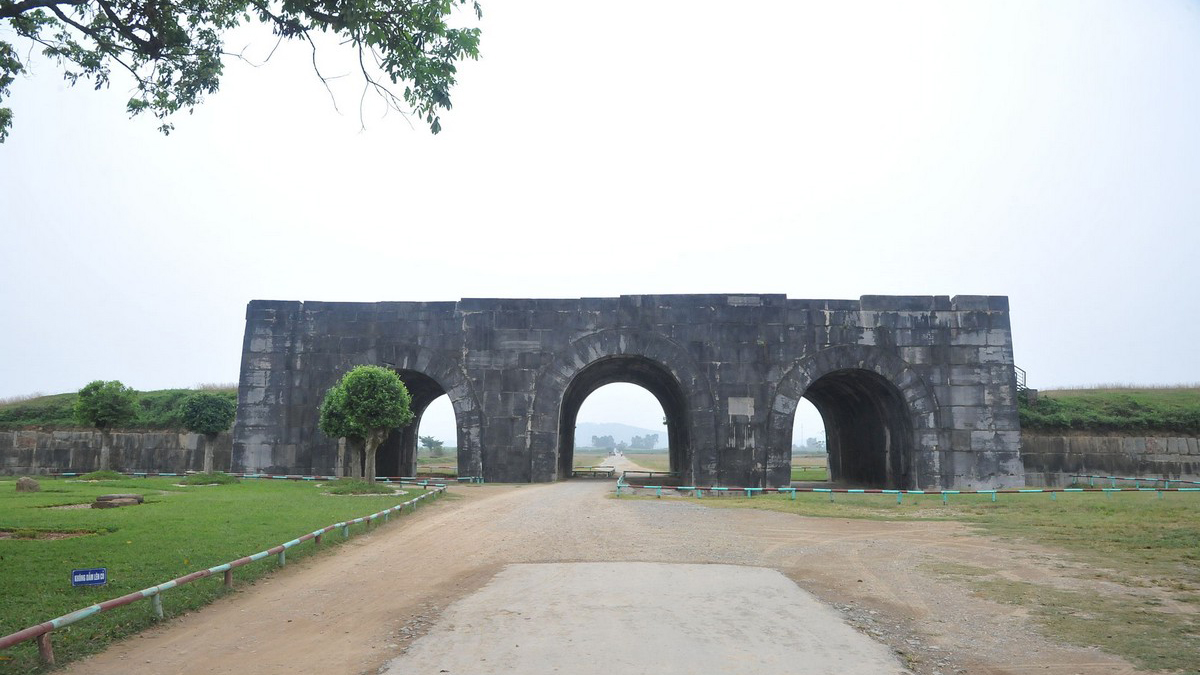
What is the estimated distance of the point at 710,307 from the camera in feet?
79.2

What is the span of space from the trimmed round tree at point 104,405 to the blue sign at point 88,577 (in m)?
22.0

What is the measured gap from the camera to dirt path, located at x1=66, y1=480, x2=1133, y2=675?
6512 millimetres

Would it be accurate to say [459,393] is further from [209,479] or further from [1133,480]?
[1133,480]

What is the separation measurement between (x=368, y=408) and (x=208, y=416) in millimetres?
10549

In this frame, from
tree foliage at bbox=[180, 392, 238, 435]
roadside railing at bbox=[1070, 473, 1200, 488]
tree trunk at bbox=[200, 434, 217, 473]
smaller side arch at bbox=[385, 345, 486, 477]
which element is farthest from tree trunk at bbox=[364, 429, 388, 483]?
roadside railing at bbox=[1070, 473, 1200, 488]

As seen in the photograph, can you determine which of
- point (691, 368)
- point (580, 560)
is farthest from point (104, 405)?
point (580, 560)

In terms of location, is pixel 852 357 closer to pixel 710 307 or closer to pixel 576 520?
pixel 710 307

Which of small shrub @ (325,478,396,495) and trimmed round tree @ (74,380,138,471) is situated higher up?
trimmed round tree @ (74,380,138,471)

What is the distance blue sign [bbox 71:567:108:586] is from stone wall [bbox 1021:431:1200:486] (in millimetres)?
25722

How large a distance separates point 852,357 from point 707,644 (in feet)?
61.0

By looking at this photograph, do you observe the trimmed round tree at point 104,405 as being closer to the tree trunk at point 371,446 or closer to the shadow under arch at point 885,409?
the tree trunk at point 371,446

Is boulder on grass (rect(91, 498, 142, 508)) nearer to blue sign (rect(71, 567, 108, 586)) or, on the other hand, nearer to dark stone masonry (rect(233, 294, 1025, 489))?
blue sign (rect(71, 567, 108, 586))

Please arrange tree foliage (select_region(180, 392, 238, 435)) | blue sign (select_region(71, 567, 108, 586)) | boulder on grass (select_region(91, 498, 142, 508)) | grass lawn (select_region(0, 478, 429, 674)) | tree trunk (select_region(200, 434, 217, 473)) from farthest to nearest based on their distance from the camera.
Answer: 1. tree trunk (select_region(200, 434, 217, 473))
2. tree foliage (select_region(180, 392, 238, 435))
3. boulder on grass (select_region(91, 498, 142, 508))
4. blue sign (select_region(71, 567, 108, 586))
5. grass lawn (select_region(0, 478, 429, 674))

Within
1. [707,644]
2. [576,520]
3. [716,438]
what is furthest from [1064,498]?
[707,644]
